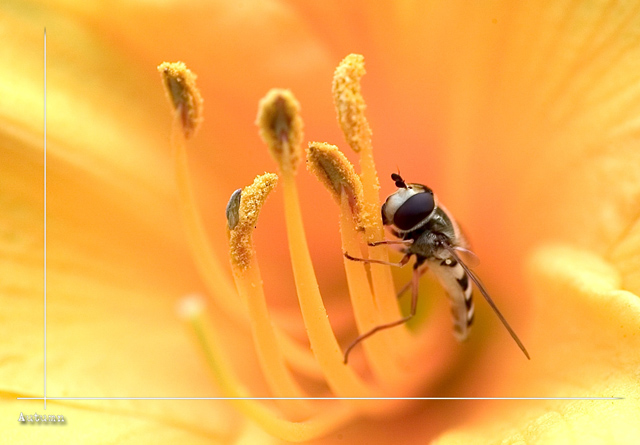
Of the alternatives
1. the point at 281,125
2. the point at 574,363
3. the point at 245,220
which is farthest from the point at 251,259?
the point at 574,363

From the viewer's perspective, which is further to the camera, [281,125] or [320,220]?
[320,220]

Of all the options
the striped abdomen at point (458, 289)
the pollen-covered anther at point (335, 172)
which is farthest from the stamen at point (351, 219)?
the striped abdomen at point (458, 289)

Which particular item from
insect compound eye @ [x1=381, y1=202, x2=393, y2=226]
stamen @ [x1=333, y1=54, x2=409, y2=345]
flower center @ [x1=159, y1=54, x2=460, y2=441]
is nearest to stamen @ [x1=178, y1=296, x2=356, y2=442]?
flower center @ [x1=159, y1=54, x2=460, y2=441]

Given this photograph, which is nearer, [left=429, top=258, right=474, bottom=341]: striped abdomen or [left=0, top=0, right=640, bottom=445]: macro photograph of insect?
[left=0, top=0, right=640, bottom=445]: macro photograph of insect

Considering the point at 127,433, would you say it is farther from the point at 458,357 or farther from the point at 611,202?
the point at 611,202

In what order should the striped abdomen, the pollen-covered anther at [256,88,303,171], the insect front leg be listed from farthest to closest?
the striped abdomen
the insect front leg
the pollen-covered anther at [256,88,303,171]

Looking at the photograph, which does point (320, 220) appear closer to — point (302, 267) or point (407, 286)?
point (407, 286)

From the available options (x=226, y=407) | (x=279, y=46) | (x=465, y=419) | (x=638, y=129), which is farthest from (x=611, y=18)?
(x=226, y=407)

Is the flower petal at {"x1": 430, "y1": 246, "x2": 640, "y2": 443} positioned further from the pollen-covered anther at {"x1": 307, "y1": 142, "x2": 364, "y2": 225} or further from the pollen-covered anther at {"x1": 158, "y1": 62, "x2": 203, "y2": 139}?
the pollen-covered anther at {"x1": 158, "y1": 62, "x2": 203, "y2": 139}
